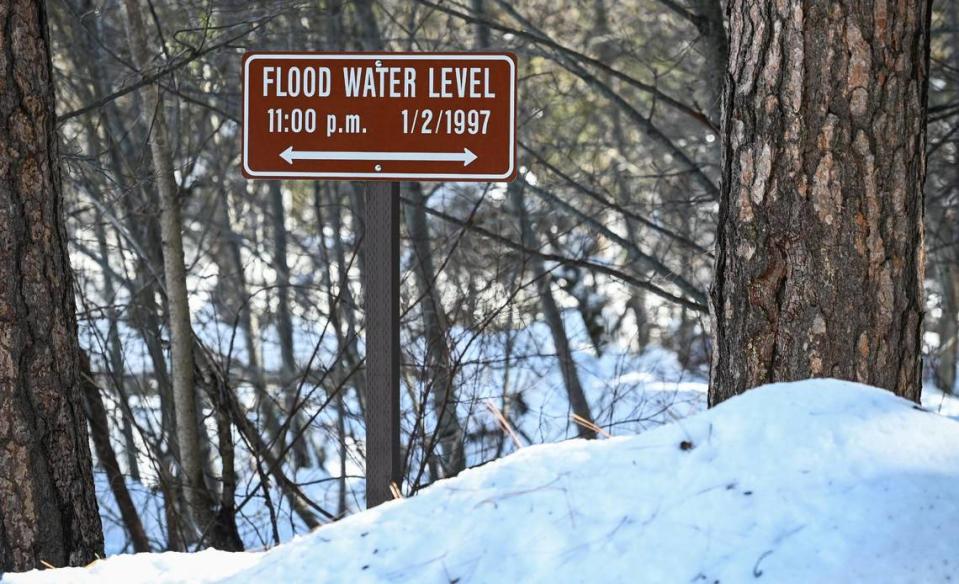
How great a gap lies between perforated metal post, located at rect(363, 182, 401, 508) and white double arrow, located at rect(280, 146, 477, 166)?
3.5 inches

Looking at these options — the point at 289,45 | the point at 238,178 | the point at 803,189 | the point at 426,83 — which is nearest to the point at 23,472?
the point at 426,83

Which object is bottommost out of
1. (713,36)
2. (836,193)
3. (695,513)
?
(695,513)

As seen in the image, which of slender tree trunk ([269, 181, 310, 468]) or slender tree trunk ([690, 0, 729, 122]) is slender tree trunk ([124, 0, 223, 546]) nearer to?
slender tree trunk ([690, 0, 729, 122])

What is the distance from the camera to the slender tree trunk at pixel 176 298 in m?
5.41

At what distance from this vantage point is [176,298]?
A: 541 centimetres

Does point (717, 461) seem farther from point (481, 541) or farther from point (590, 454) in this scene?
point (481, 541)

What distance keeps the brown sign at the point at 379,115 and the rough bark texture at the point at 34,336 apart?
0.63 m

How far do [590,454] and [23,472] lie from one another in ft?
6.06

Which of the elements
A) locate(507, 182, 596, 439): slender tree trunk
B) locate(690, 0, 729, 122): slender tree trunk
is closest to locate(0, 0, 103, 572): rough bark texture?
locate(690, 0, 729, 122): slender tree trunk

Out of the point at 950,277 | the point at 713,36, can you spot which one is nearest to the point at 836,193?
the point at 713,36

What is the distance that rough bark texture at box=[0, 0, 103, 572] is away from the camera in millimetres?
3262

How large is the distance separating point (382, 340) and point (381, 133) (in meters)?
0.65

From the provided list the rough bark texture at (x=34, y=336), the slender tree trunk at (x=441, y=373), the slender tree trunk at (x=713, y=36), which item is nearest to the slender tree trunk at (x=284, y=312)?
the slender tree trunk at (x=441, y=373)

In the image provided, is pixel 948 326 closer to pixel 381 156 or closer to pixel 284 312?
pixel 284 312
